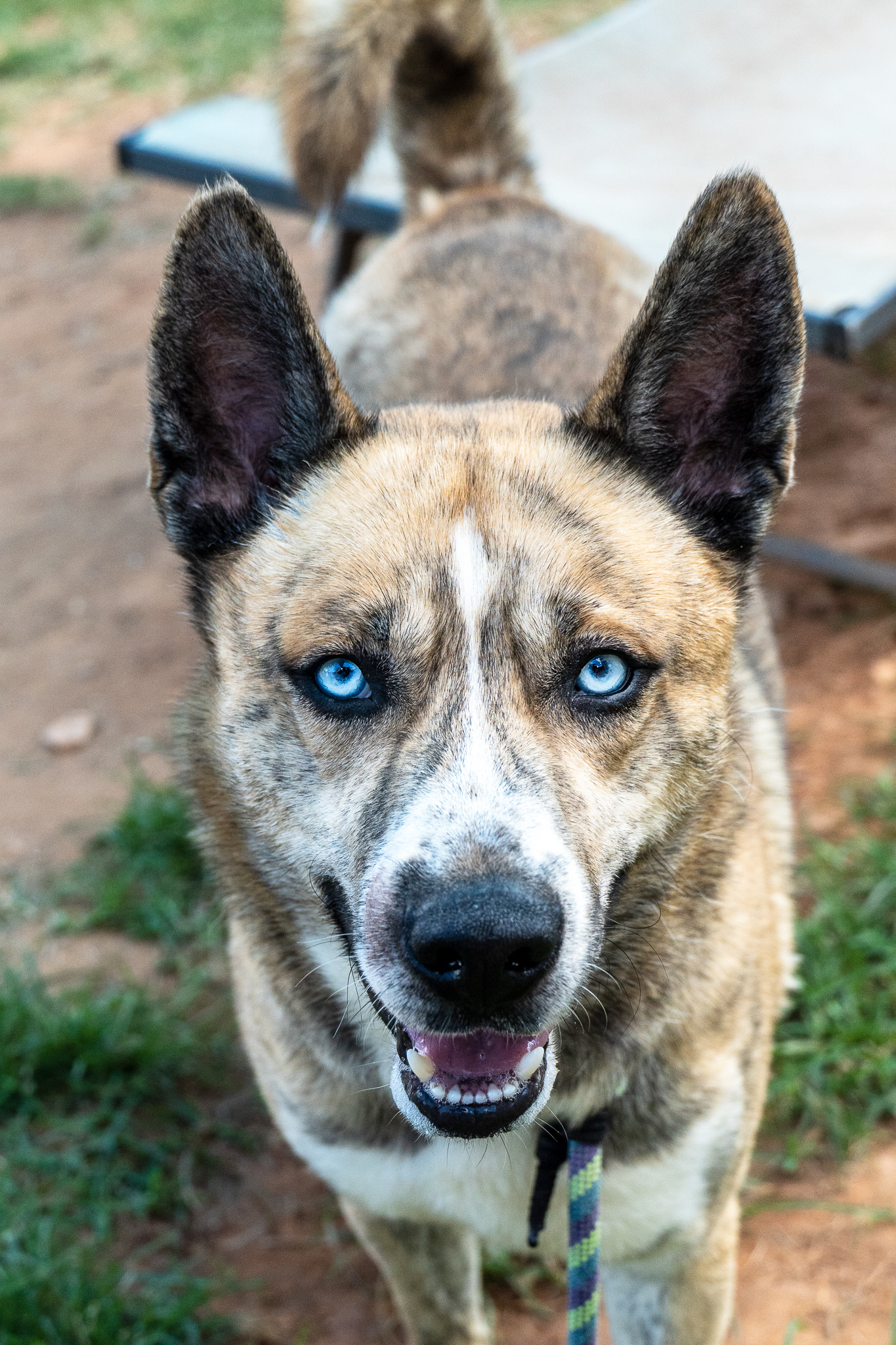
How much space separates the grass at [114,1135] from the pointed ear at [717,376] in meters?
1.90

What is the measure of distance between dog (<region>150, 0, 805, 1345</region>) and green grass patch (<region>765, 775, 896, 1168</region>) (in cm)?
66

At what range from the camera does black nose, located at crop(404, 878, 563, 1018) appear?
1.49 m

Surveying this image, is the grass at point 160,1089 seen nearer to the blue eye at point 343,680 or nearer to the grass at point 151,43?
the blue eye at point 343,680

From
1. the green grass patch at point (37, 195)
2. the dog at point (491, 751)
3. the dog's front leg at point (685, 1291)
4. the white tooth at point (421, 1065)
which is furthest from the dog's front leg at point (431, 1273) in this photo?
the green grass patch at point (37, 195)

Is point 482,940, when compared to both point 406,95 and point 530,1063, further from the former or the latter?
point 406,95

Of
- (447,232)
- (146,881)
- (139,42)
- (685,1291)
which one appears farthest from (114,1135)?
(139,42)

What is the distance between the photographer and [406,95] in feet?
12.9

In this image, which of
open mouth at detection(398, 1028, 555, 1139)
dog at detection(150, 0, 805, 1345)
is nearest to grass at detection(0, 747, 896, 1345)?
dog at detection(150, 0, 805, 1345)

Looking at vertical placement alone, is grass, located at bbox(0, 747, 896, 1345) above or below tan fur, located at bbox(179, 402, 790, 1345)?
below

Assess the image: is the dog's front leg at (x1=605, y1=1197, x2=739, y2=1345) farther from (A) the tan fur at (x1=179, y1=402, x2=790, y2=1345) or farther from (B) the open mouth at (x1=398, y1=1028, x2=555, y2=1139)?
(B) the open mouth at (x1=398, y1=1028, x2=555, y2=1139)

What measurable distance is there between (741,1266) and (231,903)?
1385 millimetres

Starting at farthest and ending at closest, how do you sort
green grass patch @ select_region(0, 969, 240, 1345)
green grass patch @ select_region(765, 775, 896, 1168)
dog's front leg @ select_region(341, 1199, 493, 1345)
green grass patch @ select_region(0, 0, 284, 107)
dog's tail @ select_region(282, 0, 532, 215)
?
green grass patch @ select_region(0, 0, 284, 107), dog's tail @ select_region(282, 0, 532, 215), green grass patch @ select_region(765, 775, 896, 1168), green grass patch @ select_region(0, 969, 240, 1345), dog's front leg @ select_region(341, 1199, 493, 1345)

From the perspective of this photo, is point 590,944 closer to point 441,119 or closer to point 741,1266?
point 741,1266

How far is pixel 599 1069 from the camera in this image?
78.4 inches
